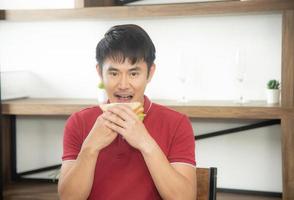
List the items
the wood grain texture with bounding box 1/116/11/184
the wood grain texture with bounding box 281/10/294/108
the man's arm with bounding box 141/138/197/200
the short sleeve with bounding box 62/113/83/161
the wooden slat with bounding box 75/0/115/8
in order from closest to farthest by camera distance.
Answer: the man's arm with bounding box 141/138/197/200
the short sleeve with bounding box 62/113/83/161
the wood grain texture with bounding box 281/10/294/108
the wooden slat with bounding box 75/0/115/8
the wood grain texture with bounding box 1/116/11/184

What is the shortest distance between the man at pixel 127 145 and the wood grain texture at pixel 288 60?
3.17 ft

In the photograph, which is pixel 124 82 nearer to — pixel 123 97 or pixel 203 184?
pixel 123 97

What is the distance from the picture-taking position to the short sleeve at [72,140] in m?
1.16

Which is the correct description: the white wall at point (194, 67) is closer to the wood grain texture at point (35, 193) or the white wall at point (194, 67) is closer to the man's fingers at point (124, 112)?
the wood grain texture at point (35, 193)

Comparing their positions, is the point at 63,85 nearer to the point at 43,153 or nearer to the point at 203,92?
the point at 43,153

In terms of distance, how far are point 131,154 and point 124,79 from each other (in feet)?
0.71

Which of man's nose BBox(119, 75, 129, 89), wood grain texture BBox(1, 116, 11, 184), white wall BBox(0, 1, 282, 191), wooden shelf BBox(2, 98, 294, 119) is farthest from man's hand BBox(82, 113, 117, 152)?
wood grain texture BBox(1, 116, 11, 184)

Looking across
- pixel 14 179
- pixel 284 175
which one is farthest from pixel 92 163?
pixel 14 179

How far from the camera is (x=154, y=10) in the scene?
212 centimetres

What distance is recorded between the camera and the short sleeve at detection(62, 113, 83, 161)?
1.16m

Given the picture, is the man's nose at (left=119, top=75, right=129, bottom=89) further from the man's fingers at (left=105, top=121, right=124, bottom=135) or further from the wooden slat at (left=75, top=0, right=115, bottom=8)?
the wooden slat at (left=75, top=0, right=115, bottom=8)

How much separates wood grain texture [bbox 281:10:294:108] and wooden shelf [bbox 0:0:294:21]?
0.06 m

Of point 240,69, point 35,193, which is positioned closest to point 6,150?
point 35,193

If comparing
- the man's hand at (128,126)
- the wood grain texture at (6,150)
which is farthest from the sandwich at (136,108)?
the wood grain texture at (6,150)
